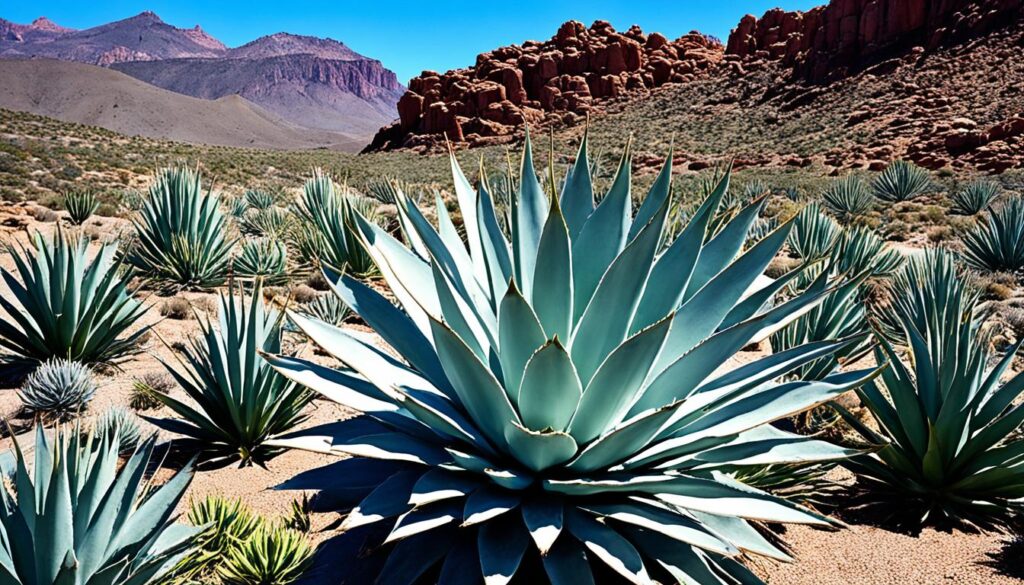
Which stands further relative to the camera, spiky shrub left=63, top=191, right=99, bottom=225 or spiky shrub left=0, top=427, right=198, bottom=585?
spiky shrub left=63, top=191, right=99, bottom=225

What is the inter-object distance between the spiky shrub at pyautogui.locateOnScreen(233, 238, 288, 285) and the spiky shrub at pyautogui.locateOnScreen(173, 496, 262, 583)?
172 inches

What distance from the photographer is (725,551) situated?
144cm

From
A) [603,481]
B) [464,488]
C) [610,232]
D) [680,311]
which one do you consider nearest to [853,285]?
[680,311]

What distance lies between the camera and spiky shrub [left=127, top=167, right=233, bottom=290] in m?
6.41

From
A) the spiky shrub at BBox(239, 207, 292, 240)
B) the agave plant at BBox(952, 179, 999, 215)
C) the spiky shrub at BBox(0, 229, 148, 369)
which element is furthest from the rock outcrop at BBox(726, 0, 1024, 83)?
the spiky shrub at BBox(0, 229, 148, 369)

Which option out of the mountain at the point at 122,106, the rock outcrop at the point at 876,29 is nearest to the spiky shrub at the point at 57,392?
the rock outcrop at the point at 876,29

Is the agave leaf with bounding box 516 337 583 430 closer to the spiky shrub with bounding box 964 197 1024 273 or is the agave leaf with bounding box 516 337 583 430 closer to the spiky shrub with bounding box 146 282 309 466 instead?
the spiky shrub with bounding box 146 282 309 466

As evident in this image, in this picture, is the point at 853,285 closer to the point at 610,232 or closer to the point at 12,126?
the point at 610,232

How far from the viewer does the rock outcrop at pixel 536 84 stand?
198 ft

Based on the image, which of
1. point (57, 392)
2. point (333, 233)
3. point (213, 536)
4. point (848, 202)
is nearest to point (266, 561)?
point (213, 536)

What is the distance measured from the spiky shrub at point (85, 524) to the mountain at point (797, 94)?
1196 inches

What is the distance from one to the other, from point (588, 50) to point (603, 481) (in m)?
73.2

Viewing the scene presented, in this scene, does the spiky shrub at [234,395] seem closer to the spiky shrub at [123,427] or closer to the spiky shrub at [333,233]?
the spiky shrub at [123,427]

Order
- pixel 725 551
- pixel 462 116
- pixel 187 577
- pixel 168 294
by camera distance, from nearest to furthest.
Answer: pixel 725 551, pixel 187 577, pixel 168 294, pixel 462 116
